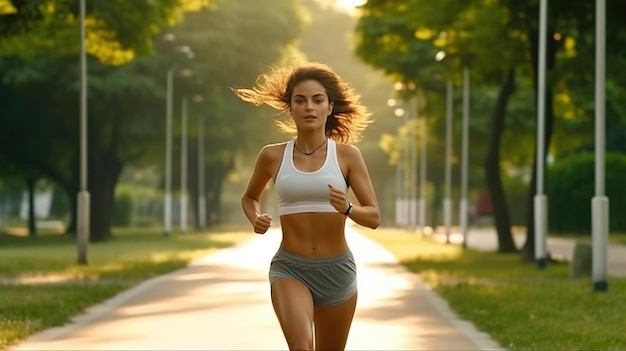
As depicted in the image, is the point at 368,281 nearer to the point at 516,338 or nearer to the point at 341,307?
the point at 516,338

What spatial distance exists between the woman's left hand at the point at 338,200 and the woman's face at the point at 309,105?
48 cm

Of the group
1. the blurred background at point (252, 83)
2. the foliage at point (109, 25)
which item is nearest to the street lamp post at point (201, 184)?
the blurred background at point (252, 83)

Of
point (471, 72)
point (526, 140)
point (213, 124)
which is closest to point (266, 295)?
point (471, 72)

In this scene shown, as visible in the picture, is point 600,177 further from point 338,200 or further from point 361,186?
point 338,200

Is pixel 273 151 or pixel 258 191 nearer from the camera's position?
pixel 273 151

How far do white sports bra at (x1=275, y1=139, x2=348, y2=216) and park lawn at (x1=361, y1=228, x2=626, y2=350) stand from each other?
6.88 metres

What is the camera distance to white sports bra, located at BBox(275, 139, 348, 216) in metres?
7.88

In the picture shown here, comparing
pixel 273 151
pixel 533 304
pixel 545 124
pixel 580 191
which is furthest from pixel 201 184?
pixel 273 151

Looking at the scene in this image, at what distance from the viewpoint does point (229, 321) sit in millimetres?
18062

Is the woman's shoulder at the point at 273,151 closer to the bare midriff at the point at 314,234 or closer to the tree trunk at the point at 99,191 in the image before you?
the bare midriff at the point at 314,234

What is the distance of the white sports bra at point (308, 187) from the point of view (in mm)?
7883

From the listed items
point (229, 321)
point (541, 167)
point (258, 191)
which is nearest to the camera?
point (258, 191)

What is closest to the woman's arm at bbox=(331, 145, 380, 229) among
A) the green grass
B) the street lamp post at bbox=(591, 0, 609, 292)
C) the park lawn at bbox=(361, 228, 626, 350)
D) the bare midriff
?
the bare midriff

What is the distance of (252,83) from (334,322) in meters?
60.7
